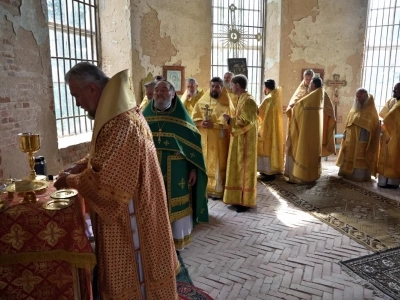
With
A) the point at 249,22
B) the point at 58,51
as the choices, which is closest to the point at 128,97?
the point at 58,51

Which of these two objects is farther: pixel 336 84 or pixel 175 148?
pixel 336 84

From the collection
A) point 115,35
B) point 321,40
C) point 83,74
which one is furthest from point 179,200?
point 321,40

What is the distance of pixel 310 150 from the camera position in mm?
7000

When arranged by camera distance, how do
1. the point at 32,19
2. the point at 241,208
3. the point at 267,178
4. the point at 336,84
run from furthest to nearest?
the point at 336,84
the point at 267,178
the point at 241,208
the point at 32,19

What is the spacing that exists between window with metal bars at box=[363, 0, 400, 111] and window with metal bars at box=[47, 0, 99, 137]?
825cm

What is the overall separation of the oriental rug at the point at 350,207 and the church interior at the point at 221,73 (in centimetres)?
19

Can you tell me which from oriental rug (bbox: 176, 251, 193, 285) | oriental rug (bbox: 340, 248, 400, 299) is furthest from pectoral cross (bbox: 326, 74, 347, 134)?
oriental rug (bbox: 176, 251, 193, 285)

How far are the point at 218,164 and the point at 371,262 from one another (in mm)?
2852

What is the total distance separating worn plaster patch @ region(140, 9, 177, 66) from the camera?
7.59 m

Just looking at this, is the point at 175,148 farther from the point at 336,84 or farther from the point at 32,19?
the point at 336,84

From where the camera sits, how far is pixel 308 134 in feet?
22.9

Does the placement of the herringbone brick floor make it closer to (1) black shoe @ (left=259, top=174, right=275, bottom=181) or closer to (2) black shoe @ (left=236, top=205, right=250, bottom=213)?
(2) black shoe @ (left=236, top=205, right=250, bottom=213)

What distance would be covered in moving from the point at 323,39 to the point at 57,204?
9333mm

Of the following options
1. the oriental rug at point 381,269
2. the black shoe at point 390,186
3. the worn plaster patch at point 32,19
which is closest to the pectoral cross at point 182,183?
the oriental rug at point 381,269
